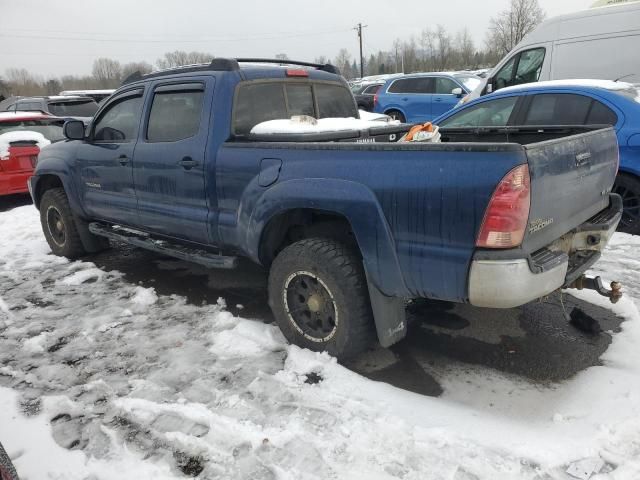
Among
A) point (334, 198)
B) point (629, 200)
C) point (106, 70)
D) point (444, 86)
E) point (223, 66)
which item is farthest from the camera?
point (106, 70)

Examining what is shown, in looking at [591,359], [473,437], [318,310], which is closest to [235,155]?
[318,310]

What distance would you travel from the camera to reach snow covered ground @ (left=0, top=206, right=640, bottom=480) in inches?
96.3

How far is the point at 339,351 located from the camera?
3270 millimetres

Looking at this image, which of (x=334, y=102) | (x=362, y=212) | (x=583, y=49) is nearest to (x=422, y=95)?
(x=583, y=49)

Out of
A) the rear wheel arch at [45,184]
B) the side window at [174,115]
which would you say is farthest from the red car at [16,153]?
the side window at [174,115]

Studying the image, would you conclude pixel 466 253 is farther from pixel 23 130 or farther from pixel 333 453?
pixel 23 130

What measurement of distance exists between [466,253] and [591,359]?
55.2 inches

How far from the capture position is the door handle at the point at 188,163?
391cm

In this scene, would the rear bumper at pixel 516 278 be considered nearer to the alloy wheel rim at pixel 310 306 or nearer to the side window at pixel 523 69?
the alloy wheel rim at pixel 310 306

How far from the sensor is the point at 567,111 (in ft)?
18.6

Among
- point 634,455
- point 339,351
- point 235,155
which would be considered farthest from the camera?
point 235,155

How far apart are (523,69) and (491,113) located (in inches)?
144

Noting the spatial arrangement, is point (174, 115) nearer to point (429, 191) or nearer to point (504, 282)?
point (429, 191)

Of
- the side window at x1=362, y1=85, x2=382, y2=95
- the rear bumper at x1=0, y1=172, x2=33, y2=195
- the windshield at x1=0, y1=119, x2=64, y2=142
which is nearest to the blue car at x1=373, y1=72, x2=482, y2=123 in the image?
the side window at x1=362, y1=85, x2=382, y2=95
